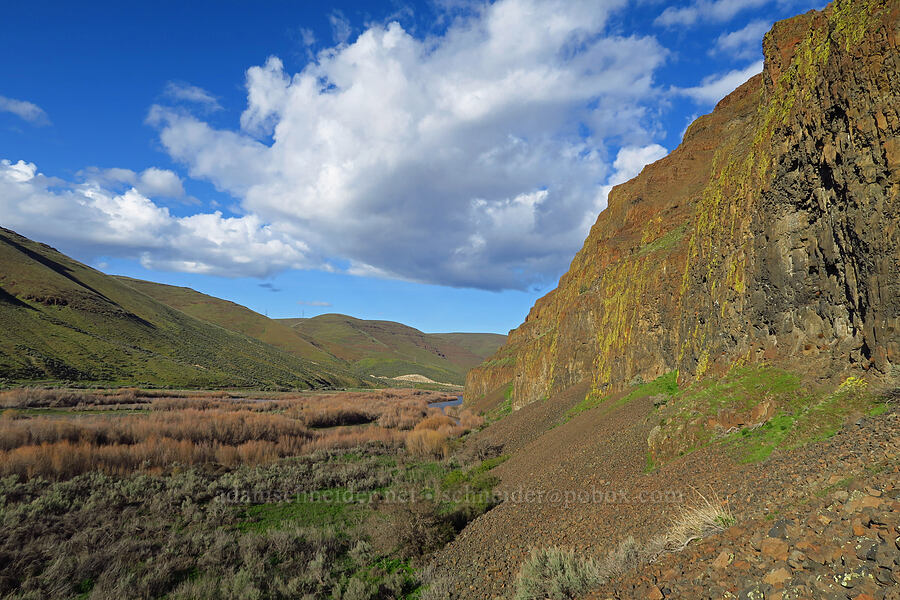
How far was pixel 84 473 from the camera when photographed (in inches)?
606

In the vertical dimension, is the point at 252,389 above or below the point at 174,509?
below

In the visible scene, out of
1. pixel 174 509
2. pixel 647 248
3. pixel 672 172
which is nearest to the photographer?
pixel 174 509

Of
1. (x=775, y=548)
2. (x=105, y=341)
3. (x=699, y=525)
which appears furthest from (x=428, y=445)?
(x=105, y=341)

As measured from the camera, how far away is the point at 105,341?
6725cm

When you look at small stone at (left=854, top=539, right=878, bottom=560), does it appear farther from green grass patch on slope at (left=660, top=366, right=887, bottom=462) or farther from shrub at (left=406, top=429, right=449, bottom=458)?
shrub at (left=406, top=429, right=449, bottom=458)

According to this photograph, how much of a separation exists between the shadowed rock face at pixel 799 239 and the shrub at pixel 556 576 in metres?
7.00

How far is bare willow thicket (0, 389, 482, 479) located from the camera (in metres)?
16.1

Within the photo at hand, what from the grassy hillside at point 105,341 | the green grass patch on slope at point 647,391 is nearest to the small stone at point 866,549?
the green grass patch on slope at point 647,391

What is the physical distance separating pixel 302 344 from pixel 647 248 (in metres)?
164

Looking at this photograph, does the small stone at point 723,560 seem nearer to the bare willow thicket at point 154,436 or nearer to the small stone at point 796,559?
the small stone at point 796,559

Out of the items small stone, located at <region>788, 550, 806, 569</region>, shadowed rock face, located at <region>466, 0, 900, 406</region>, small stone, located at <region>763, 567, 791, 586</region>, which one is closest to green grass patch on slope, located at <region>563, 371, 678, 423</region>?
shadowed rock face, located at <region>466, 0, 900, 406</region>

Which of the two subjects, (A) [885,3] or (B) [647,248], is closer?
(A) [885,3]

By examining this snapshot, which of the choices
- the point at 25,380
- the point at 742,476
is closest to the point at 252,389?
the point at 25,380

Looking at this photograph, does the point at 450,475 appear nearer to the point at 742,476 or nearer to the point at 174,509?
the point at 174,509
